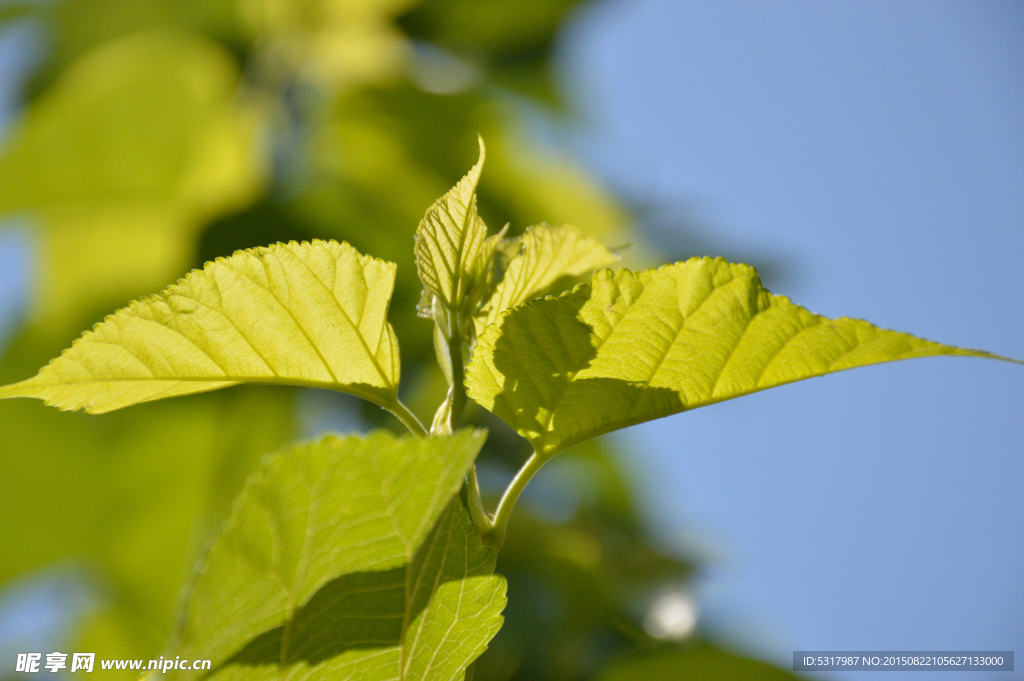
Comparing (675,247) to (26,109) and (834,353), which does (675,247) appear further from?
(26,109)

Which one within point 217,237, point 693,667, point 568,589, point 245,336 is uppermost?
point 245,336


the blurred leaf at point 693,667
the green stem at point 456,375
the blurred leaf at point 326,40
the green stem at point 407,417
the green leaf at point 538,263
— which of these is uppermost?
the blurred leaf at point 326,40

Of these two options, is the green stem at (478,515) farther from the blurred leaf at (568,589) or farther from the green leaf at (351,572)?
the blurred leaf at (568,589)

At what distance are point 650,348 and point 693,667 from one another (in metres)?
0.28

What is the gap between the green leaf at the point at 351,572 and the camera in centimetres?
22

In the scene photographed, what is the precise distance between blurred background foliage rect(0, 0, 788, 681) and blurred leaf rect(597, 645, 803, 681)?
0.48 ft

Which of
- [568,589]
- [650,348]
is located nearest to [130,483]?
[568,589]

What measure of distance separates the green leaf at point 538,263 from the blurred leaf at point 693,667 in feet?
0.88

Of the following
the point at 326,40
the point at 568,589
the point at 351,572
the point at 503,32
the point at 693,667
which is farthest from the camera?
the point at 503,32

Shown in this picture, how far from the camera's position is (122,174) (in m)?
0.83

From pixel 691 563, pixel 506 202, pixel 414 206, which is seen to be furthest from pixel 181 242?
pixel 691 563

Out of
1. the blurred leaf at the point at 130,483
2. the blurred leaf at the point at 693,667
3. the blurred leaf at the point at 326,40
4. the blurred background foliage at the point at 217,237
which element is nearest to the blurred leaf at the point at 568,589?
the blurred background foliage at the point at 217,237

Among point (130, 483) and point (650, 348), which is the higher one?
point (650, 348)

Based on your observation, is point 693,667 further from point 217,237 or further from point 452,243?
point 217,237
